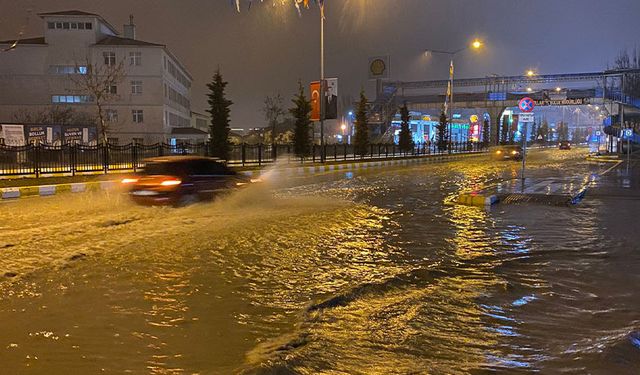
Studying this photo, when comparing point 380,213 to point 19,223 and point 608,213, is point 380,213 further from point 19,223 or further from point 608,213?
point 19,223

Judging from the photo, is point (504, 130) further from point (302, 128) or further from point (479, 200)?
point (479, 200)

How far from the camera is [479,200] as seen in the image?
1593 cm

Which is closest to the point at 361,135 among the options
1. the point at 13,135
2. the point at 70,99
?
the point at 13,135

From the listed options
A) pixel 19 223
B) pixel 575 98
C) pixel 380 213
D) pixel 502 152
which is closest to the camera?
pixel 19 223

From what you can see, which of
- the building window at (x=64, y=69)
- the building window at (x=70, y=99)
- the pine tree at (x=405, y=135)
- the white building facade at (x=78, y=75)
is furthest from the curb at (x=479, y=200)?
the building window at (x=64, y=69)

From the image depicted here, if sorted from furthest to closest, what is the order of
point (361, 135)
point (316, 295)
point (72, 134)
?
point (361, 135), point (72, 134), point (316, 295)

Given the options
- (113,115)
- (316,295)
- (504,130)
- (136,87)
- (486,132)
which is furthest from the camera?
(504,130)

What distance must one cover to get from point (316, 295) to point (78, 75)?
59558 mm

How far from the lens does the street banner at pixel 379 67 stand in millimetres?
67875

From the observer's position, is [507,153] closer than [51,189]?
No

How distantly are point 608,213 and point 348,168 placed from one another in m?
23.8

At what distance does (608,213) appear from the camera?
14172 mm

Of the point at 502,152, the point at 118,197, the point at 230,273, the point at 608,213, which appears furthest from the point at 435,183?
the point at 502,152

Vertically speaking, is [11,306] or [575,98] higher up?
[575,98]
